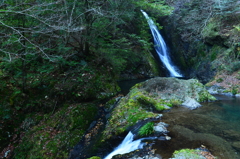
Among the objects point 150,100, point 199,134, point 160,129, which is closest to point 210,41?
point 150,100

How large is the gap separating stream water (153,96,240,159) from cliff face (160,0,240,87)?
8271 mm

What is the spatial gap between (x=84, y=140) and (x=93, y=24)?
240 inches

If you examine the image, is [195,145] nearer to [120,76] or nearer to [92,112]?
[92,112]

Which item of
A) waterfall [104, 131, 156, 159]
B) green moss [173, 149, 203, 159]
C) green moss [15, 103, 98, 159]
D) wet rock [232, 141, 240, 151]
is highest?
green moss [173, 149, 203, 159]

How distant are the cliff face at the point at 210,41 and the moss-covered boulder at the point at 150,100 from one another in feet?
21.8

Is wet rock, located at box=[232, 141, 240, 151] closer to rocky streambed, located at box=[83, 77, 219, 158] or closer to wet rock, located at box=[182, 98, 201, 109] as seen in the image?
rocky streambed, located at box=[83, 77, 219, 158]

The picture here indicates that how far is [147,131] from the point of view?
4457 millimetres

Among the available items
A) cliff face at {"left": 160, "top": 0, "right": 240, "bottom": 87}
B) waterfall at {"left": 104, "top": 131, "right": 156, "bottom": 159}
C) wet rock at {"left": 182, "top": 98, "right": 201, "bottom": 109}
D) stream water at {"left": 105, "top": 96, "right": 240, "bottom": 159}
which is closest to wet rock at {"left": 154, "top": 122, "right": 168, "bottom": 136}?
stream water at {"left": 105, "top": 96, "right": 240, "bottom": 159}

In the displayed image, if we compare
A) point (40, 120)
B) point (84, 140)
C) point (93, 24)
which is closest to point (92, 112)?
point (84, 140)

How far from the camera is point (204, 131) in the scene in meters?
4.57

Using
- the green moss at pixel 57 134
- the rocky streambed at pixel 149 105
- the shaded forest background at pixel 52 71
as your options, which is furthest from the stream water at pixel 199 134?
the shaded forest background at pixel 52 71

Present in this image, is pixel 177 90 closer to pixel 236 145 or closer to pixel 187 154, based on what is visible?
pixel 236 145

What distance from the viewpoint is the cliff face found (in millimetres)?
12727

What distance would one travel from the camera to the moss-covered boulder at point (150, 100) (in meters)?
5.58
